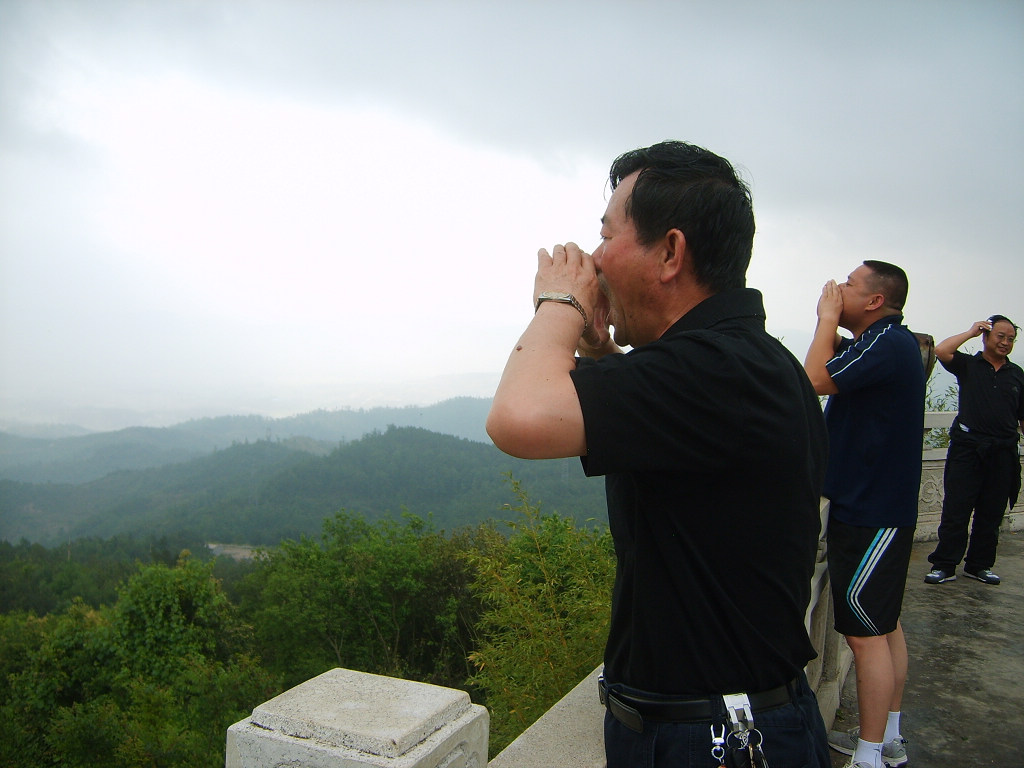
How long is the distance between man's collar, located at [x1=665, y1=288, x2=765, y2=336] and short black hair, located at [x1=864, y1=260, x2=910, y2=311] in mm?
1881

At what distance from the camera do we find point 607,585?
461 centimetres

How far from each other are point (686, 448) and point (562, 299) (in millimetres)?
423

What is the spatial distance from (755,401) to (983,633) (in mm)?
4809

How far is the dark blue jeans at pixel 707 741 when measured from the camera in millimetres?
1292

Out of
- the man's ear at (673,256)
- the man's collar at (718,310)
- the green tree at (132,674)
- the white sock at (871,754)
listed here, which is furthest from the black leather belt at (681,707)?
the green tree at (132,674)

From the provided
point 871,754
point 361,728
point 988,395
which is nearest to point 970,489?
point 988,395

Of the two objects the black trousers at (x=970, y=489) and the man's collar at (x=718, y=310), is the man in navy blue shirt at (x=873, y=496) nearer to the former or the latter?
the man's collar at (x=718, y=310)

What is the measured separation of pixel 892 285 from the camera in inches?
116

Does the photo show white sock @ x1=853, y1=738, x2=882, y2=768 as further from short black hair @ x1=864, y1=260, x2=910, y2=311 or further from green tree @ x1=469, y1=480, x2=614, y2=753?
short black hair @ x1=864, y1=260, x2=910, y2=311

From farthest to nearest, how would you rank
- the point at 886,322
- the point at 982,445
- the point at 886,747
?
the point at 982,445
the point at 886,747
the point at 886,322

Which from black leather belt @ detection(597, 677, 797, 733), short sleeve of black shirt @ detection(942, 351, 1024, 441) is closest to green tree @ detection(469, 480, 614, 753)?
black leather belt @ detection(597, 677, 797, 733)

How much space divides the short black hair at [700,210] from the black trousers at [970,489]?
17.5ft

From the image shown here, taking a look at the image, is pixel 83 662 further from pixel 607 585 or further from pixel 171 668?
pixel 607 585

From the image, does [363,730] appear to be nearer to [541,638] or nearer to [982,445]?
[541,638]
